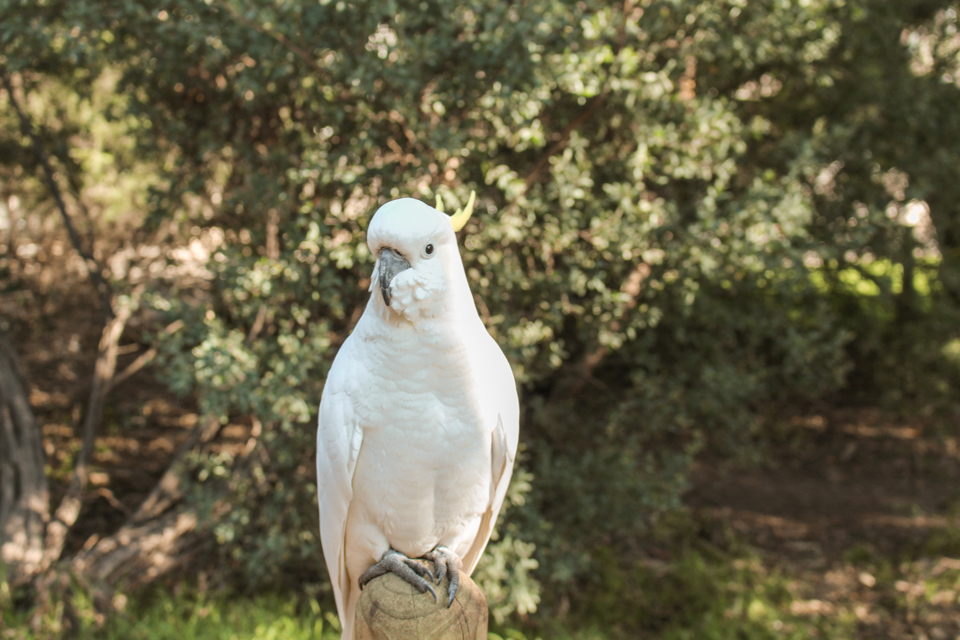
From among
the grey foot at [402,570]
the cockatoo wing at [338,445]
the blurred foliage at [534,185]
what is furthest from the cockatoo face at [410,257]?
the blurred foliage at [534,185]

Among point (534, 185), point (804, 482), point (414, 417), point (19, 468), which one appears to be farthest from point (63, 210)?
point (804, 482)

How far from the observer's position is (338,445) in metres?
1.59

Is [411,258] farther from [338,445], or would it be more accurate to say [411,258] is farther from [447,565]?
[447,565]

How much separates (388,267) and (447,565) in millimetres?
734

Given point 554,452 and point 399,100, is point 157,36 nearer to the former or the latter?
point 399,100

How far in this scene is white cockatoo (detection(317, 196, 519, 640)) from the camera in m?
1.40

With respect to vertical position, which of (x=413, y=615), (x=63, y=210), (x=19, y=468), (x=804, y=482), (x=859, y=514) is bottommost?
(x=859, y=514)

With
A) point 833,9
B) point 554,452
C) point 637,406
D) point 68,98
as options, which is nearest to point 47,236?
point 68,98

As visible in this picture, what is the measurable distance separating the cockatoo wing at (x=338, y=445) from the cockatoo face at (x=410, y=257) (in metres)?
0.24

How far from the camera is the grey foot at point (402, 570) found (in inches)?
60.8

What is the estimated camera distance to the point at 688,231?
9.77 ft

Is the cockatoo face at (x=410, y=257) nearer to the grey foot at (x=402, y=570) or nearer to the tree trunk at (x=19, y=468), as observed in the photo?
the grey foot at (x=402, y=570)

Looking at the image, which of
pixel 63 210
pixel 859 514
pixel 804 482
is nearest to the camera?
pixel 63 210

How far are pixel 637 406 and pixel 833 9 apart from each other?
2.20m
